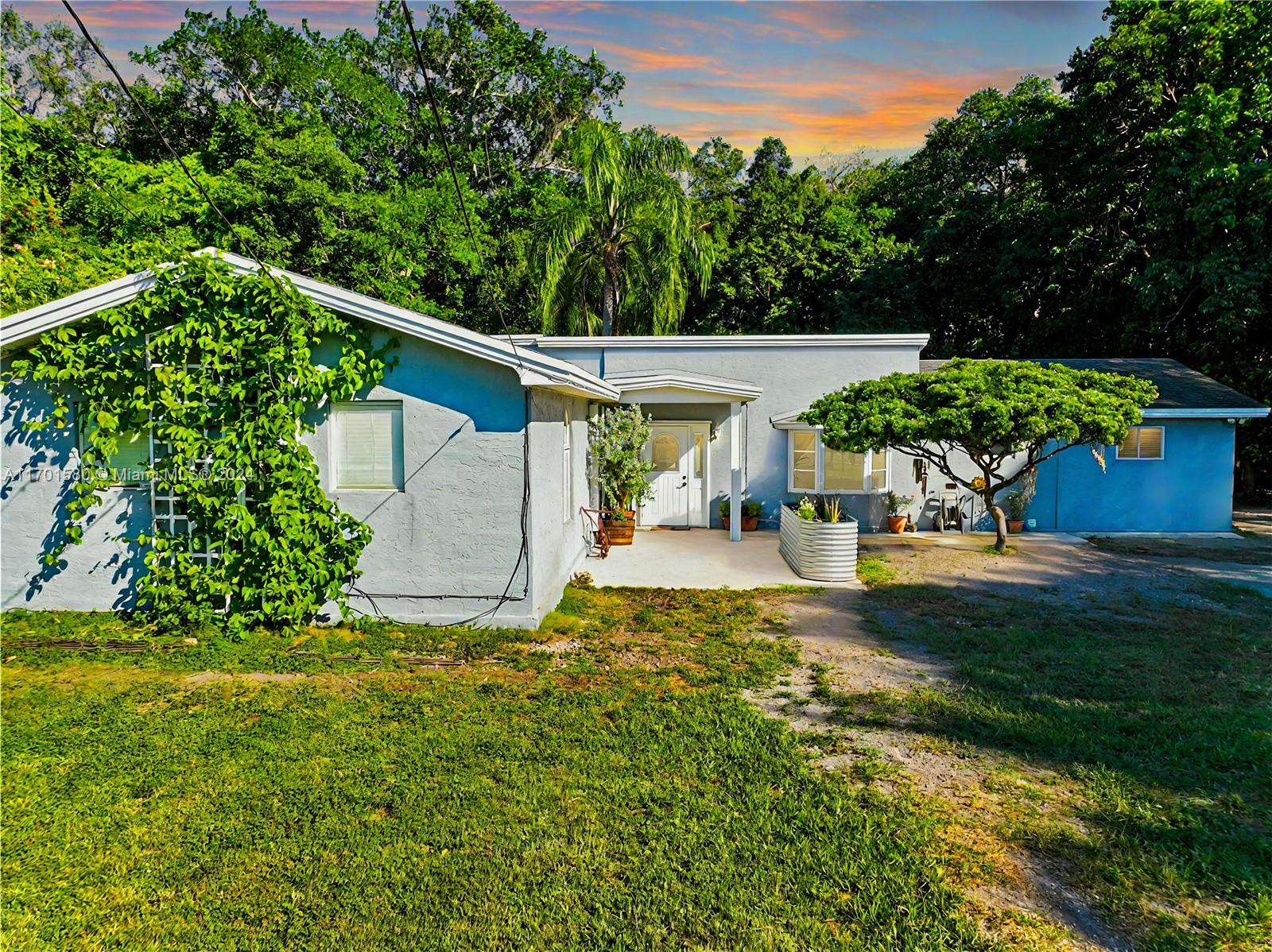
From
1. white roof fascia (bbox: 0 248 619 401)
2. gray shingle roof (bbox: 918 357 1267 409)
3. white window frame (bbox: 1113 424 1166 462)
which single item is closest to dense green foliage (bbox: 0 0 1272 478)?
gray shingle roof (bbox: 918 357 1267 409)

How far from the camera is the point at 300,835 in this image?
12.6ft

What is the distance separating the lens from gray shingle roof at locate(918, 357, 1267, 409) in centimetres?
1464

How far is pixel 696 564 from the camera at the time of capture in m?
11.4

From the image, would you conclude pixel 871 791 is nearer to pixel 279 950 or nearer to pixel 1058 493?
pixel 279 950

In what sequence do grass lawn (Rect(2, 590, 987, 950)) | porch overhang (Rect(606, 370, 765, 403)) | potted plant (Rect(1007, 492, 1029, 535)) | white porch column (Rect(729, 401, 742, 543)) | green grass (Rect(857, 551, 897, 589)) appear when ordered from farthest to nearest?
1. potted plant (Rect(1007, 492, 1029, 535))
2. porch overhang (Rect(606, 370, 765, 403))
3. white porch column (Rect(729, 401, 742, 543))
4. green grass (Rect(857, 551, 897, 589))
5. grass lawn (Rect(2, 590, 987, 950))

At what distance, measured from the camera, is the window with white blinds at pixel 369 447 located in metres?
7.56

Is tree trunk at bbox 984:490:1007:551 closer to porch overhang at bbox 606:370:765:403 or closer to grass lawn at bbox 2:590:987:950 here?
porch overhang at bbox 606:370:765:403

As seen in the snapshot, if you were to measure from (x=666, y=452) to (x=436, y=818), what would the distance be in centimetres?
1140

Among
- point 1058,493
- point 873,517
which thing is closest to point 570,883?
point 873,517

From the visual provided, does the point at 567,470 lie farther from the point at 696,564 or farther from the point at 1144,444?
the point at 1144,444

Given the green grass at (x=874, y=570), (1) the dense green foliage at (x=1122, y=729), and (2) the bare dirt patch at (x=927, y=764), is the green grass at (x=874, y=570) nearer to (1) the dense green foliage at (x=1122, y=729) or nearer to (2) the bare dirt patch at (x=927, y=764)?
(1) the dense green foliage at (x=1122, y=729)

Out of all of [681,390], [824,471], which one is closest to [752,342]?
[681,390]

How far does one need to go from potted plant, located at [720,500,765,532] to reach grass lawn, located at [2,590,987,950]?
8236 millimetres

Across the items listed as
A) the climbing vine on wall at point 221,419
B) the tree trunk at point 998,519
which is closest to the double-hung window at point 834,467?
the tree trunk at point 998,519
